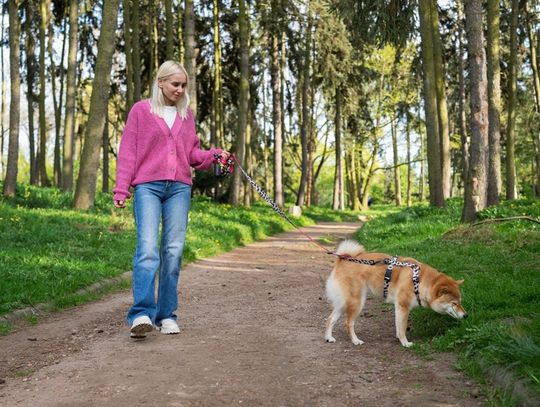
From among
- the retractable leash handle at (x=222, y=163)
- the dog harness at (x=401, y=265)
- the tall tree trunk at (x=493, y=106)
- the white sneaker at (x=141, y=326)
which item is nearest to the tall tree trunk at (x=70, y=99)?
the tall tree trunk at (x=493, y=106)

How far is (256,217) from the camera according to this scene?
68.2ft

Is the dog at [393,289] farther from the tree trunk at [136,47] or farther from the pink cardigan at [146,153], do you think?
the tree trunk at [136,47]

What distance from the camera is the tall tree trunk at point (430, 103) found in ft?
56.8

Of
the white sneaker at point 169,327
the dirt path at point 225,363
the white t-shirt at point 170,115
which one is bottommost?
the dirt path at point 225,363

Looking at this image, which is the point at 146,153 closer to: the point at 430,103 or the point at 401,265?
the point at 401,265

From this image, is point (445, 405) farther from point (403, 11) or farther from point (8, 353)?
point (403, 11)

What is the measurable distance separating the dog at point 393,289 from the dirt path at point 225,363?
0.86 feet

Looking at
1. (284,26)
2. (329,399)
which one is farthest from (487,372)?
(284,26)

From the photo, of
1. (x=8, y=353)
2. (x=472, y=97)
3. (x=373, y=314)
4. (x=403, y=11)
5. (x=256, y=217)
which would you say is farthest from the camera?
(x=256, y=217)

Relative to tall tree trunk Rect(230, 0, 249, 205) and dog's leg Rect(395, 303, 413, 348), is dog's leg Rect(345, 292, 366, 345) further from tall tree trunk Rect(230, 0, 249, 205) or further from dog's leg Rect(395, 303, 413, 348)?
tall tree trunk Rect(230, 0, 249, 205)

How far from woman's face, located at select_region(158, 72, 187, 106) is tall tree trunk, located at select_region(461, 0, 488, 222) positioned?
860 centimetres

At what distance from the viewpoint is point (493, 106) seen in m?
16.9

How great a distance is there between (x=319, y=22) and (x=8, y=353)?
23779 mm

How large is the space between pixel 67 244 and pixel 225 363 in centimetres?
654
